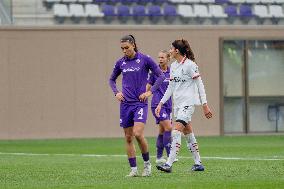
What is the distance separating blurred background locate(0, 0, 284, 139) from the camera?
3266cm

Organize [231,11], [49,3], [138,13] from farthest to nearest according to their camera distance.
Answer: [231,11] → [138,13] → [49,3]

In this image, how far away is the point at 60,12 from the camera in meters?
41.4

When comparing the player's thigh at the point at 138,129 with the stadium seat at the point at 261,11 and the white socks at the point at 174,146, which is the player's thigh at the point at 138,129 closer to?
the white socks at the point at 174,146

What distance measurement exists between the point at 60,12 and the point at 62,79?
8.92m

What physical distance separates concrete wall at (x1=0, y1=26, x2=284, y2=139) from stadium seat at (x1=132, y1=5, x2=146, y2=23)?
8554mm

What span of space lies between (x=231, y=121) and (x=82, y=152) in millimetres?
11680

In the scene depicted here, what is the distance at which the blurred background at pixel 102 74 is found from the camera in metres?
32.7

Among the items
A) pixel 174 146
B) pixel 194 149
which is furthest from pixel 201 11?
pixel 174 146

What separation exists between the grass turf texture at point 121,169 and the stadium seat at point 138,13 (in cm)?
1556

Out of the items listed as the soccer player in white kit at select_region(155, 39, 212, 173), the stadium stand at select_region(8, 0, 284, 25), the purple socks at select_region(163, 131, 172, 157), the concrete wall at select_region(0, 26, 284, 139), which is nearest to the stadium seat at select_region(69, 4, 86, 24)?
the stadium stand at select_region(8, 0, 284, 25)

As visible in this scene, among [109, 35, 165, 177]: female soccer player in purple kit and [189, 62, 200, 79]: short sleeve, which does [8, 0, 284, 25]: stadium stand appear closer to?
[189, 62, 200, 79]: short sleeve

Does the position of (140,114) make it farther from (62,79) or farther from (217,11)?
(217,11)

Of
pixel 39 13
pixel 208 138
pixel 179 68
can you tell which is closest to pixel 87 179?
pixel 179 68

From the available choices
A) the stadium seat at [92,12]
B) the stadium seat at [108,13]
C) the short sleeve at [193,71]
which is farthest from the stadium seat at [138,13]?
the short sleeve at [193,71]
